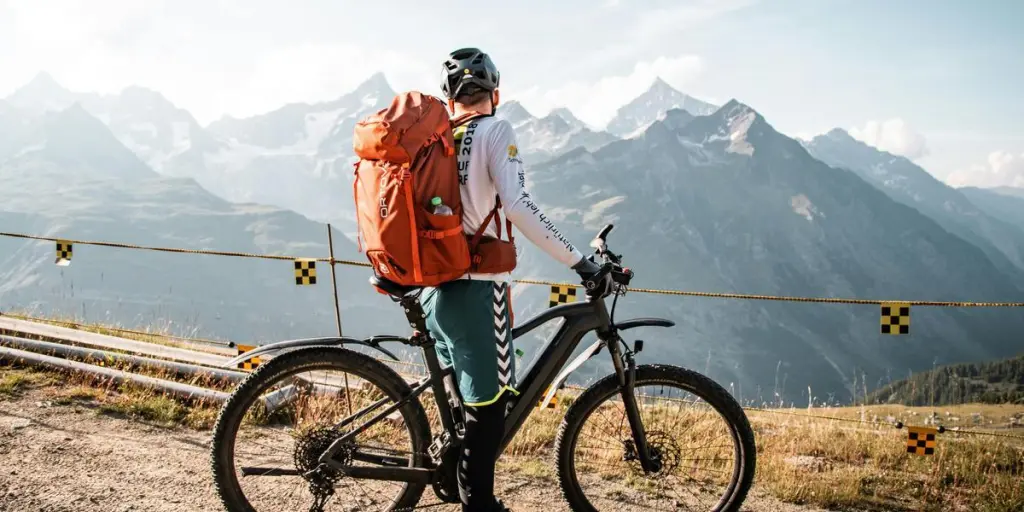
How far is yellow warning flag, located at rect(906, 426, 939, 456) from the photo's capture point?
654 cm

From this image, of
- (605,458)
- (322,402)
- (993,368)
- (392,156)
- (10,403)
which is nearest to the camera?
(392,156)

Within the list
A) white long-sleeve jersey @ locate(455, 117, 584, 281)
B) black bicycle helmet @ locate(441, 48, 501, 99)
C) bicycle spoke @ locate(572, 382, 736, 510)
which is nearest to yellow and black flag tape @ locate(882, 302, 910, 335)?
bicycle spoke @ locate(572, 382, 736, 510)

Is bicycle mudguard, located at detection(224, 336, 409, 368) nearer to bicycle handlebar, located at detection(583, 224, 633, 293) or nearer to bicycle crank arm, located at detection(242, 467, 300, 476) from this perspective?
bicycle crank arm, located at detection(242, 467, 300, 476)

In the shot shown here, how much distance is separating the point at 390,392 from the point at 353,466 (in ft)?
1.37

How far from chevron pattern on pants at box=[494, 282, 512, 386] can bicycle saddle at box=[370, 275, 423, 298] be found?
41 cm

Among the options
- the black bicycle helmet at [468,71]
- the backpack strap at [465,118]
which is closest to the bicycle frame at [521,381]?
the backpack strap at [465,118]

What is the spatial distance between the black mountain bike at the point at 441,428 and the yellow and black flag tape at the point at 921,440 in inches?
143

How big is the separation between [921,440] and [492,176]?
5.74m

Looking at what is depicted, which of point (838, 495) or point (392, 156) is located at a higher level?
point (392, 156)

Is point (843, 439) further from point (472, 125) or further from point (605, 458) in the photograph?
point (472, 125)

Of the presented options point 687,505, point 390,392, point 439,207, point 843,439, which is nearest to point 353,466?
point 390,392

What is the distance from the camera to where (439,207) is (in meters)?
3.08

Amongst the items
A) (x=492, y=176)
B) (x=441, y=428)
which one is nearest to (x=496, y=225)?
(x=492, y=176)

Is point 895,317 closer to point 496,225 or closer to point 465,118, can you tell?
point 496,225
